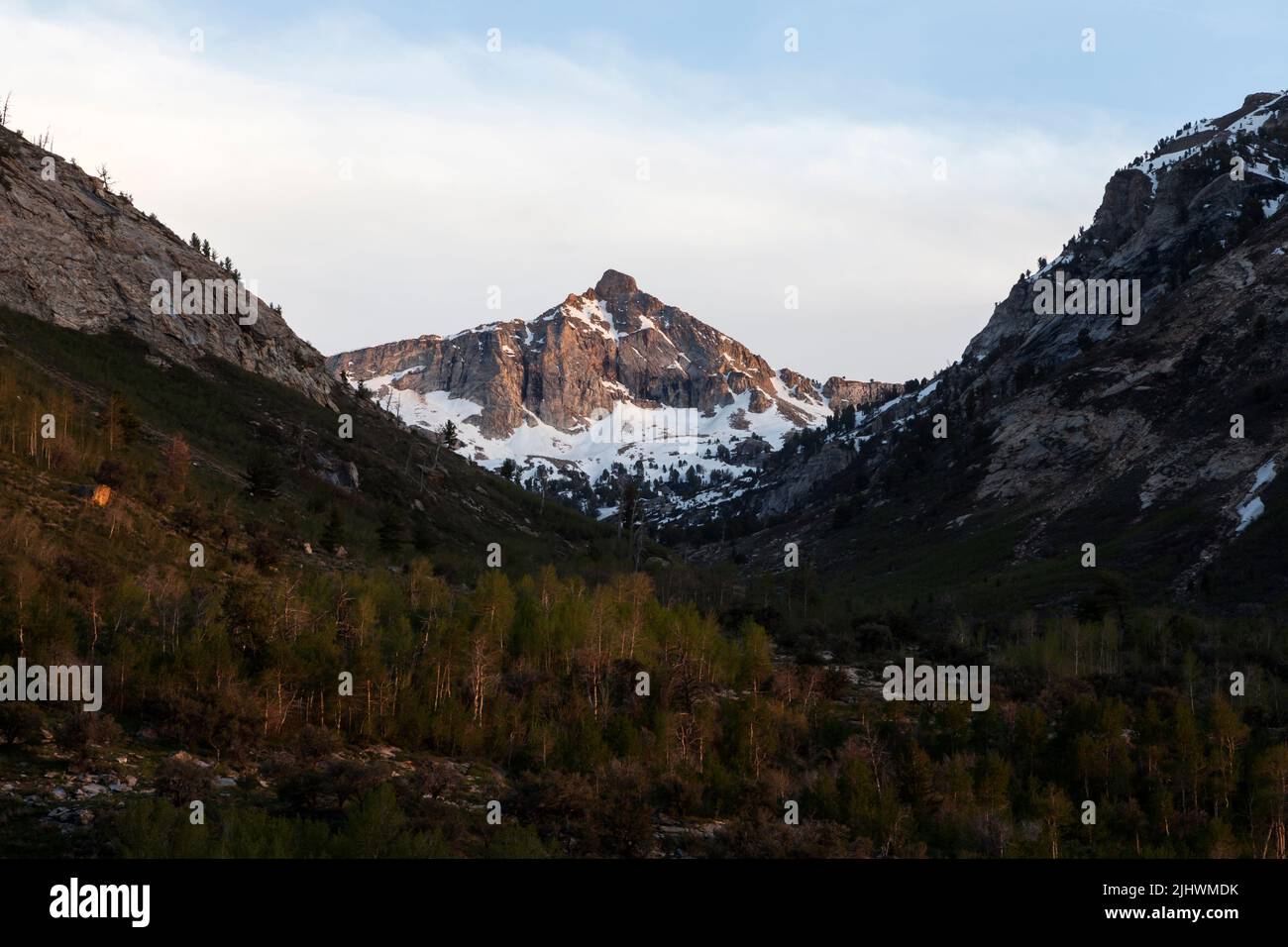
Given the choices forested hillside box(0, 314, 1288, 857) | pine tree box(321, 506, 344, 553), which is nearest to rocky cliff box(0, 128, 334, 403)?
forested hillside box(0, 314, 1288, 857)

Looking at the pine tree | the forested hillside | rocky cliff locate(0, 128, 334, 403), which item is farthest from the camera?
rocky cliff locate(0, 128, 334, 403)

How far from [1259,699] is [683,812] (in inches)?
1765

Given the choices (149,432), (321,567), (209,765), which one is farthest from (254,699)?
(149,432)

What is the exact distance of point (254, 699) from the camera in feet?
131

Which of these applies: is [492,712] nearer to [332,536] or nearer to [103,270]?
[332,536]

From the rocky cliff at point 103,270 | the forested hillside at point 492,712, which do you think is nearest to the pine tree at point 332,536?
the forested hillside at point 492,712

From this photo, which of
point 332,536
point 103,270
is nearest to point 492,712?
point 332,536

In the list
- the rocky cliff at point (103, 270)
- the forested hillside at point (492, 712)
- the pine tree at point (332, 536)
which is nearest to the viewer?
the forested hillside at point (492, 712)

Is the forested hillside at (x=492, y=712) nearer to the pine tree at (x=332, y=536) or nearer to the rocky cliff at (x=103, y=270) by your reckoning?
the pine tree at (x=332, y=536)

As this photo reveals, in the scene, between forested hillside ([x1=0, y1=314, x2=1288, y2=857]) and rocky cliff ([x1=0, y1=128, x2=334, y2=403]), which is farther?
rocky cliff ([x1=0, y1=128, x2=334, y2=403])

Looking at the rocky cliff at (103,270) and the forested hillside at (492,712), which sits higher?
the rocky cliff at (103,270)

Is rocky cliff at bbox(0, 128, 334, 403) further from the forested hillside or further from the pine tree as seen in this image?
the pine tree
